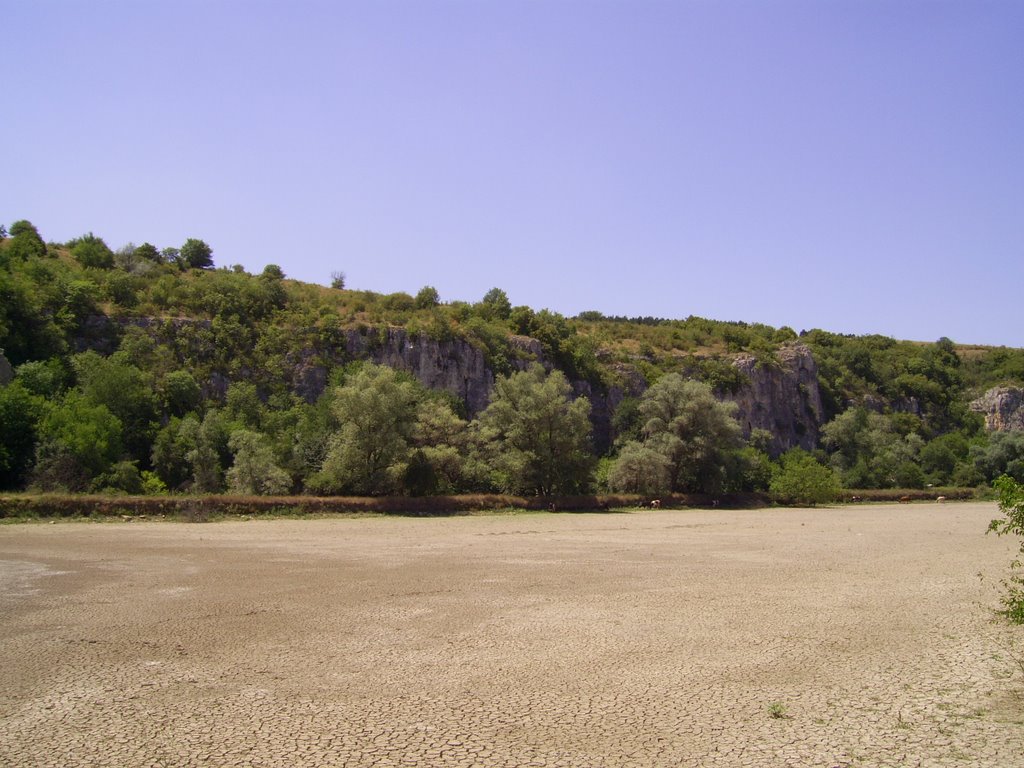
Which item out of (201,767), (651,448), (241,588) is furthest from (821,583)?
(651,448)

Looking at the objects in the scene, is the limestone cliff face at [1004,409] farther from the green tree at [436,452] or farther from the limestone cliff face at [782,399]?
the green tree at [436,452]

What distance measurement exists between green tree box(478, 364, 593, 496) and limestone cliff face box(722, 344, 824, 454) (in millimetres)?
56690

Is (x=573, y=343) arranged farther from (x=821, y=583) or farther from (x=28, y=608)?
(x=28, y=608)

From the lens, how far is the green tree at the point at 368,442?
154 feet

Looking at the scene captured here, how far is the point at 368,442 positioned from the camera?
156ft

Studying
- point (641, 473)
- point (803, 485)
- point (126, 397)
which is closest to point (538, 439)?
point (641, 473)

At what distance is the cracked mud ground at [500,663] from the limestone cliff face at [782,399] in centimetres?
8757

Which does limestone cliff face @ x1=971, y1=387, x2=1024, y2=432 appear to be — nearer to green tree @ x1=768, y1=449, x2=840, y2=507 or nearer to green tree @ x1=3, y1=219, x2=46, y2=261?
green tree @ x1=768, y1=449, x2=840, y2=507

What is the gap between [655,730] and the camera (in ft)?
27.7

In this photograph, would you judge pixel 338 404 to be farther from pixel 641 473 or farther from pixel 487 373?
pixel 487 373

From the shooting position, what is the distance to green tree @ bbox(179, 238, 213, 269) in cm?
11475

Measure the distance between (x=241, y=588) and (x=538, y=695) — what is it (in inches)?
406

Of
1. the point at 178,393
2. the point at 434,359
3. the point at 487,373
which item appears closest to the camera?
the point at 178,393

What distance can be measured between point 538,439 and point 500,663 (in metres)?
43.0
